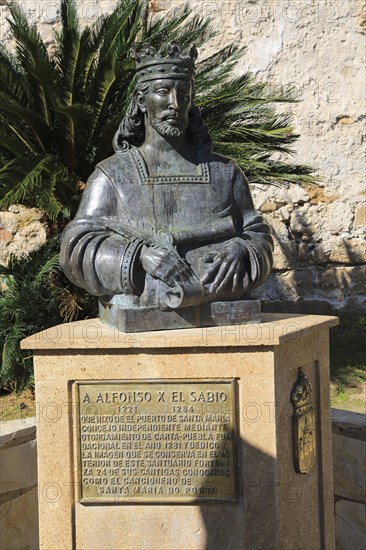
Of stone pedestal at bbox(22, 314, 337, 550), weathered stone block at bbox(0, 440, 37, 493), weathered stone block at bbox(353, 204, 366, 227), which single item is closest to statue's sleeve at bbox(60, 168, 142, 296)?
stone pedestal at bbox(22, 314, 337, 550)

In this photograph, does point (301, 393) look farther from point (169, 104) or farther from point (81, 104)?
point (81, 104)

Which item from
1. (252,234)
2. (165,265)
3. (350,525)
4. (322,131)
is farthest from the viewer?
(322,131)

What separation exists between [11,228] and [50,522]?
19.9 feet

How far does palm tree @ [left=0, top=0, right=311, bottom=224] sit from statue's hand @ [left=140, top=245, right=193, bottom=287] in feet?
8.84

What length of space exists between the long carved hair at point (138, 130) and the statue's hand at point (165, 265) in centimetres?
66

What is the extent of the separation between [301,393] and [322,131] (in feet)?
19.3

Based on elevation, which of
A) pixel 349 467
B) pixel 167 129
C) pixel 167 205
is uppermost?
pixel 167 129

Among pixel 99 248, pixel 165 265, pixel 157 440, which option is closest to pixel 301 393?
pixel 157 440

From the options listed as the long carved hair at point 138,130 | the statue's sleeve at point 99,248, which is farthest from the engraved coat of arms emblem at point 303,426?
the long carved hair at point 138,130

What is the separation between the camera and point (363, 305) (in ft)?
27.0

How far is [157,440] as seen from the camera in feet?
9.66

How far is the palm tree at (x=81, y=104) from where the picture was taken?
5707mm

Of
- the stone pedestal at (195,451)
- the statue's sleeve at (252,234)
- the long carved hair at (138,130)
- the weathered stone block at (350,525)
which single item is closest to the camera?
the stone pedestal at (195,451)

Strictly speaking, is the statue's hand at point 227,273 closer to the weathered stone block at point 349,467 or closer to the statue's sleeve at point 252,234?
the statue's sleeve at point 252,234
